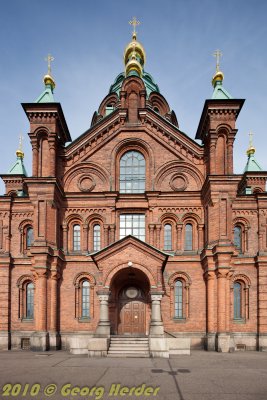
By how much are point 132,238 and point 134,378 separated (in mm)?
10263

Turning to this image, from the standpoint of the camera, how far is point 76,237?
28.2 meters

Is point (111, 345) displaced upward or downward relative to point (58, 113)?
downward

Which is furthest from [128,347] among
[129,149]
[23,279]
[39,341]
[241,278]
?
[129,149]

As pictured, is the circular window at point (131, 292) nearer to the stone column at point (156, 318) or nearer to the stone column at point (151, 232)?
the stone column at point (151, 232)

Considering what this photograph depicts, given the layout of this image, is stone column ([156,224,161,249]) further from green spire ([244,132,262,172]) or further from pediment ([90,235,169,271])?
green spire ([244,132,262,172])

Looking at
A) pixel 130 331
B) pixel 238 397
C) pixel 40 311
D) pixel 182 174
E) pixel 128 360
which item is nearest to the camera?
pixel 238 397

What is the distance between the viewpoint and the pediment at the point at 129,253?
2377 cm

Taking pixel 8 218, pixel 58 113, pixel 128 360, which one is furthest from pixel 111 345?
pixel 58 113

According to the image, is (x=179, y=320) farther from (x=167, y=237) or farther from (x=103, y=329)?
(x=103, y=329)

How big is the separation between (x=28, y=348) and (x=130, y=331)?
635cm

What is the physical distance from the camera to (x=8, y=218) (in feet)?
90.5

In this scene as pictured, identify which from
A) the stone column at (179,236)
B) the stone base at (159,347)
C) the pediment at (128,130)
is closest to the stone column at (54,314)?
the stone base at (159,347)

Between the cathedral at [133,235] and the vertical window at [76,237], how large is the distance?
9 cm

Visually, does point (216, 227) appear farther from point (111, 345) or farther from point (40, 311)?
point (40, 311)
